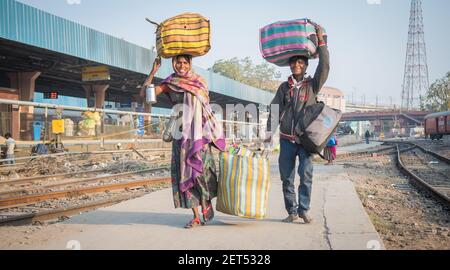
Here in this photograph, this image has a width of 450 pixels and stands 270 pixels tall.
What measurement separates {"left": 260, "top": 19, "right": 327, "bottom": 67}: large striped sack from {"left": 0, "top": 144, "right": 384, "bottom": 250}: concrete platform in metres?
1.74

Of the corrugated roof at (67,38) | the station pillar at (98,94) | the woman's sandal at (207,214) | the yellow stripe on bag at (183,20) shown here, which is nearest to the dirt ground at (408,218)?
the woman's sandal at (207,214)

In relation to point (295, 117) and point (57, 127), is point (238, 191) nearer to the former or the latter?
point (295, 117)

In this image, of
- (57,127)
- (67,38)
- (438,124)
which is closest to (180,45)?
(57,127)

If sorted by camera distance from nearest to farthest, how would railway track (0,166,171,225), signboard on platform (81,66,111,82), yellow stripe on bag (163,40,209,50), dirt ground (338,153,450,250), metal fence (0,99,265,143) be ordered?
dirt ground (338,153,450,250) → yellow stripe on bag (163,40,209,50) → railway track (0,166,171,225) → metal fence (0,99,265,143) → signboard on platform (81,66,111,82)

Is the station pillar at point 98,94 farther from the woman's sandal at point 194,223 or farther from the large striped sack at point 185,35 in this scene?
the woman's sandal at point 194,223

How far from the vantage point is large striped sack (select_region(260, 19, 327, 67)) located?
4043 millimetres

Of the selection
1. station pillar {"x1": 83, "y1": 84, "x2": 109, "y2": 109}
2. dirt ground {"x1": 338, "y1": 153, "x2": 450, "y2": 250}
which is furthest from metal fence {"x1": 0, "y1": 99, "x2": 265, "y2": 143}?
station pillar {"x1": 83, "y1": 84, "x2": 109, "y2": 109}

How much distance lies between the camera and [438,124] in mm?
42250

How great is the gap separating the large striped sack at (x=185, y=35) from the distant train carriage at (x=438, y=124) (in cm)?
4105

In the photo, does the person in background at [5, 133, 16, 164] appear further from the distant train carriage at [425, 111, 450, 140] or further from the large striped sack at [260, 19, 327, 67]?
the distant train carriage at [425, 111, 450, 140]

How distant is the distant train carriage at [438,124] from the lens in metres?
39.6

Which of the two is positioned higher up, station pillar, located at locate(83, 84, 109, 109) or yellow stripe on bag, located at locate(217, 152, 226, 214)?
station pillar, located at locate(83, 84, 109, 109)
